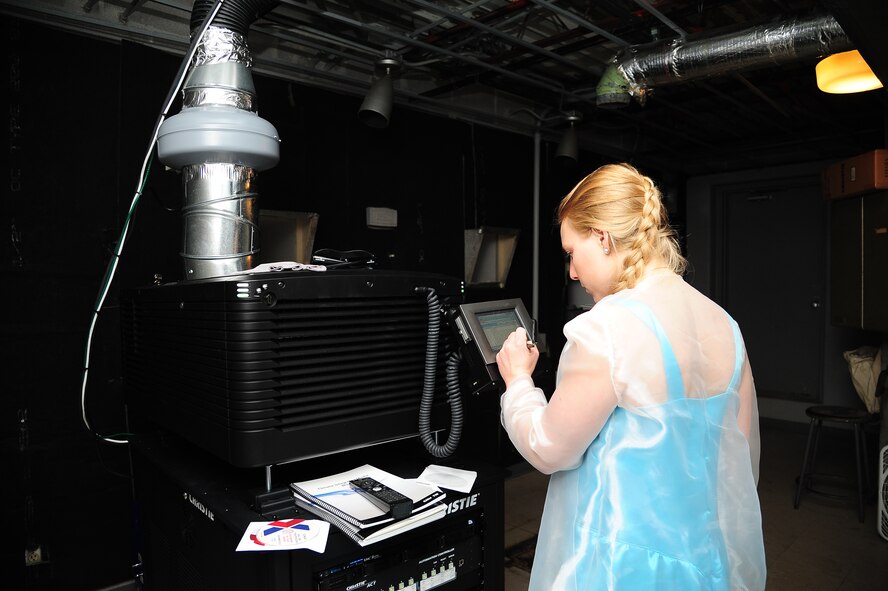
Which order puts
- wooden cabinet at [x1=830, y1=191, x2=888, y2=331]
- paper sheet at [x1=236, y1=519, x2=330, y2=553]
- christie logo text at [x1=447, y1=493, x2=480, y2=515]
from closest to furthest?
paper sheet at [x1=236, y1=519, x2=330, y2=553] < christie logo text at [x1=447, y1=493, x2=480, y2=515] < wooden cabinet at [x1=830, y1=191, x2=888, y2=331]

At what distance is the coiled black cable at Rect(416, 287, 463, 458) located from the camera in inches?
48.3

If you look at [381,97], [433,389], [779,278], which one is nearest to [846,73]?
[381,97]

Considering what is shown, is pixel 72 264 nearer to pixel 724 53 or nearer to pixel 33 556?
pixel 33 556

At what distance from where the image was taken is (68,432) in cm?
225

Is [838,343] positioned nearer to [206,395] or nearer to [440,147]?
[440,147]

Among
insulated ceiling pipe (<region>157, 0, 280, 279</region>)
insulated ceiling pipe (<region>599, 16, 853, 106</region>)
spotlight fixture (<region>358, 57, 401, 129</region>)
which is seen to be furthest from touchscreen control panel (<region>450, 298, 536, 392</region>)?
insulated ceiling pipe (<region>599, 16, 853, 106</region>)

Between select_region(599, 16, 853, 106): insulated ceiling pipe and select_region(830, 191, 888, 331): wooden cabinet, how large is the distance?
1102mm

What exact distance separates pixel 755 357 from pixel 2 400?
550 cm

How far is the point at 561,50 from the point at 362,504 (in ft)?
8.64

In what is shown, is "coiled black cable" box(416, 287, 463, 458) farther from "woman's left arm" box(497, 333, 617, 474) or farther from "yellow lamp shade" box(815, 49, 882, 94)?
"yellow lamp shade" box(815, 49, 882, 94)

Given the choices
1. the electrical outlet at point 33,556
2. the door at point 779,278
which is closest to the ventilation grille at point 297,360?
the electrical outlet at point 33,556

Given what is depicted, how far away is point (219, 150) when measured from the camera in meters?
1.43

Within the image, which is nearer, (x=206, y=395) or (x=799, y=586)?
(x=206, y=395)

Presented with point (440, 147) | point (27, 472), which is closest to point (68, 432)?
point (27, 472)
